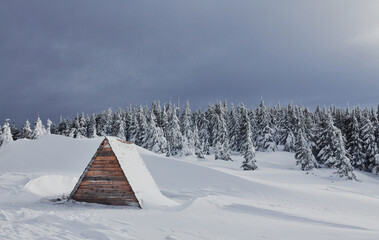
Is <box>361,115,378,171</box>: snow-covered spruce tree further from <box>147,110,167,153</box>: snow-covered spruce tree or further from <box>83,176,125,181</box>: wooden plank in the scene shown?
<box>83,176,125,181</box>: wooden plank

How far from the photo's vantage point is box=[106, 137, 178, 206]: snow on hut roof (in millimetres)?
12461

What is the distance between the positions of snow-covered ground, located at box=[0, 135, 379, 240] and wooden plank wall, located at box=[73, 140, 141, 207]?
0.49 m

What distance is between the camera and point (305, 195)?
18031 millimetres

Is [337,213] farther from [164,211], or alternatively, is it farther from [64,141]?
[64,141]

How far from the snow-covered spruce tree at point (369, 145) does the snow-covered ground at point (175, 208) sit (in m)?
17.1

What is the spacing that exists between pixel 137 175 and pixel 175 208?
123 inches

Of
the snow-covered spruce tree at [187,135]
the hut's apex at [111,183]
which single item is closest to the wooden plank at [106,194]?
the hut's apex at [111,183]

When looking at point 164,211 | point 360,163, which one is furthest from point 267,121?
point 164,211

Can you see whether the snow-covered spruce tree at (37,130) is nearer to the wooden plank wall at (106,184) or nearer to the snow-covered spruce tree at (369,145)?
the wooden plank wall at (106,184)

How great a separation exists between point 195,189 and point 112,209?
27.5 ft

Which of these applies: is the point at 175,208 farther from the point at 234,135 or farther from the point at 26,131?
the point at 26,131

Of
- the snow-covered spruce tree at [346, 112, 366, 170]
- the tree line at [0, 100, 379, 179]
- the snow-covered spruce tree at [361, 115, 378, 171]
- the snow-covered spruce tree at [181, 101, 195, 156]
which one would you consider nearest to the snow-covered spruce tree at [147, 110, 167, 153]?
the tree line at [0, 100, 379, 179]

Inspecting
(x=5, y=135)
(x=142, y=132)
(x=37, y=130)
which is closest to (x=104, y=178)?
(x=142, y=132)

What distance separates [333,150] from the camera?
40.3 meters
